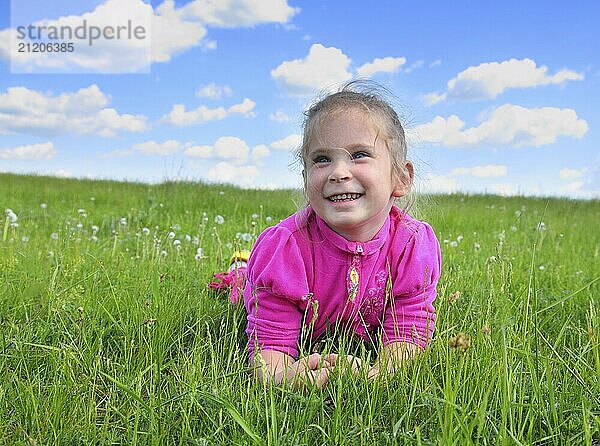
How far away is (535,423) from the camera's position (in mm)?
2332

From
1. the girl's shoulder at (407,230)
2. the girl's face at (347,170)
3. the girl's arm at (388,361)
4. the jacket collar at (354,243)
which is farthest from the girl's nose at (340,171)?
the girl's arm at (388,361)

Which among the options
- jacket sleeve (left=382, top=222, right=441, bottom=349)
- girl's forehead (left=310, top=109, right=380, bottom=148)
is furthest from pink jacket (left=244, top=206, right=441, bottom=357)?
girl's forehead (left=310, top=109, right=380, bottom=148)

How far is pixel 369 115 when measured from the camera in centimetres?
309

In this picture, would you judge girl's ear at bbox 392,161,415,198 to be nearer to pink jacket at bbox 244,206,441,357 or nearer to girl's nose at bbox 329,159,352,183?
pink jacket at bbox 244,206,441,357

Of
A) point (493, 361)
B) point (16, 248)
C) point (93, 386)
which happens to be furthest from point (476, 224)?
point (93, 386)

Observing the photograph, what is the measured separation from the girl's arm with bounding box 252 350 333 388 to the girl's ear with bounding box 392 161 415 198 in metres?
0.93

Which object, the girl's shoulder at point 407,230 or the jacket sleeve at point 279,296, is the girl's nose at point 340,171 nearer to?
the jacket sleeve at point 279,296

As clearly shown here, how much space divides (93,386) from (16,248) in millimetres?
3073

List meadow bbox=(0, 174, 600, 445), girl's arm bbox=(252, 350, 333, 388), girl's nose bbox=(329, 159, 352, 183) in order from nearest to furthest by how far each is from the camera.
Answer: meadow bbox=(0, 174, 600, 445), girl's arm bbox=(252, 350, 333, 388), girl's nose bbox=(329, 159, 352, 183)

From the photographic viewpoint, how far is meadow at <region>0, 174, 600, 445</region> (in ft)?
7.22

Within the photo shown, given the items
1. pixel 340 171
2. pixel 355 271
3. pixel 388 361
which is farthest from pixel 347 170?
pixel 388 361

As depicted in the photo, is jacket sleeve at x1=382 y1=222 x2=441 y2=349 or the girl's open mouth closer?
the girl's open mouth

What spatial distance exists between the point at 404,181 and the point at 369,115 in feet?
1.34

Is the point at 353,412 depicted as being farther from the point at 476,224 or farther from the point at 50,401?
the point at 476,224
